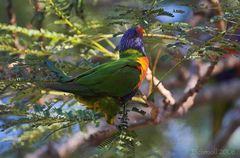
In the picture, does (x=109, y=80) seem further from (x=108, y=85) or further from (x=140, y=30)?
(x=140, y=30)

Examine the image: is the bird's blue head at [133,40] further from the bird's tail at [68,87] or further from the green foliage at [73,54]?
the bird's tail at [68,87]

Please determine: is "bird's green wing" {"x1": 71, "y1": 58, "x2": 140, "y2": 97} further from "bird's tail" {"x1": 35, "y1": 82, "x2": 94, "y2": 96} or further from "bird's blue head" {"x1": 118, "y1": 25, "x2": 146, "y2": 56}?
"bird's blue head" {"x1": 118, "y1": 25, "x2": 146, "y2": 56}

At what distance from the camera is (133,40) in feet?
5.01

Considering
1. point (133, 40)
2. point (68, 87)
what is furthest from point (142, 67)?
point (68, 87)

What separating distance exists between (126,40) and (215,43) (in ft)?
1.03

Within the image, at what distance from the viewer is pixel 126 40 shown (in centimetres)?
158

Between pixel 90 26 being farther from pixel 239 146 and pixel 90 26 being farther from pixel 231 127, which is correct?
pixel 239 146

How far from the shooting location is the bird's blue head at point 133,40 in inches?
59.9

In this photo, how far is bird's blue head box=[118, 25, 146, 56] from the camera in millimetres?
1520

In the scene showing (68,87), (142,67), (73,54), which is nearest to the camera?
(68,87)

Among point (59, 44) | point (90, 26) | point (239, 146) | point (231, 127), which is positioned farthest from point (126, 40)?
point (239, 146)

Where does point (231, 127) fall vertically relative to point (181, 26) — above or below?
below

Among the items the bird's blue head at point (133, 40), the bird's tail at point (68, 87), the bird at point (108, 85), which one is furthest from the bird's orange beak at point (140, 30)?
the bird's tail at point (68, 87)

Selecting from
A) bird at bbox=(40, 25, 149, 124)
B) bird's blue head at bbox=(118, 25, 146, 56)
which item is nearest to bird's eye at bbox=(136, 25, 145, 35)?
bird's blue head at bbox=(118, 25, 146, 56)
